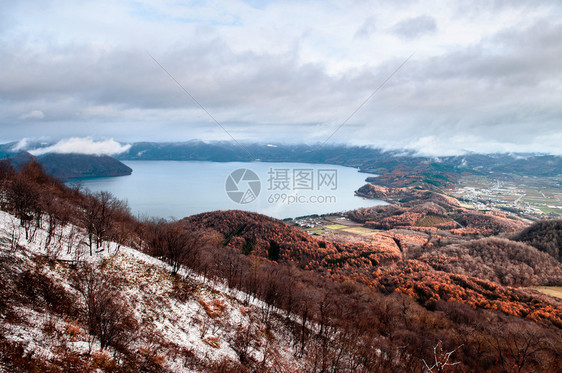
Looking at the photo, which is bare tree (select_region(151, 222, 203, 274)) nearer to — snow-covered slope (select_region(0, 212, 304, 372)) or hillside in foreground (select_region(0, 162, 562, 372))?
hillside in foreground (select_region(0, 162, 562, 372))

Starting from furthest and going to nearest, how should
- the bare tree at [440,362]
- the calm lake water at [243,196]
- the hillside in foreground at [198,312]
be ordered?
1. the calm lake water at [243,196]
2. the hillside in foreground at [198,312]
3. the bare tree at [440,362]

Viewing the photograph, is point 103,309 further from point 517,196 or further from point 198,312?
point 517,196

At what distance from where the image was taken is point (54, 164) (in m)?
140

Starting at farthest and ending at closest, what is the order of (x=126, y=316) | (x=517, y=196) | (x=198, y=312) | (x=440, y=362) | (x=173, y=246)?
(x=517, y=196), (x=173, y=246), (x=198, y=312), (x=126, y=316), (x=440, y=362)

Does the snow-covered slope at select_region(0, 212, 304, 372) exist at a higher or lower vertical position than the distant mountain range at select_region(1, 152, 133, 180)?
lower

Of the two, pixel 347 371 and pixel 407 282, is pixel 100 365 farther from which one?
pixel 407 282

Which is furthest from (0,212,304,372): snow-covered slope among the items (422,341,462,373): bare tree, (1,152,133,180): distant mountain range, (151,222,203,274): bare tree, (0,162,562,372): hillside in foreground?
(1,152,133,180): distant mountain range

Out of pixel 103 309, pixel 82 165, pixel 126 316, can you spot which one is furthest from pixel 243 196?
pixel 82 165

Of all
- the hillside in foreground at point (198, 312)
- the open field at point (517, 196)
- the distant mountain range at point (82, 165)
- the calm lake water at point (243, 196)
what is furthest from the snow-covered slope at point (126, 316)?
the distant mountain range at point (82, 165)

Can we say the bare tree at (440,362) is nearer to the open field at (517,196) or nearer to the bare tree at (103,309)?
the bare tree at (103,309)

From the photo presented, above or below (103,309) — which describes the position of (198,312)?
below

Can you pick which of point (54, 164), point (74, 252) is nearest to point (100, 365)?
point (74, 252)

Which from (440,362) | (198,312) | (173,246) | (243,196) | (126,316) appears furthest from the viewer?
(243,196)

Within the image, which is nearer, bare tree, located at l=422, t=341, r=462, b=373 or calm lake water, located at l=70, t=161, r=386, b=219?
bare tree, located at l=422, t=341, r=462, b=373
